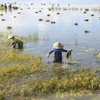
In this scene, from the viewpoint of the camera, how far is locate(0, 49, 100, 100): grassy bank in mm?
9459

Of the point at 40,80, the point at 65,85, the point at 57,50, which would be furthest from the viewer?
the point at 57,50

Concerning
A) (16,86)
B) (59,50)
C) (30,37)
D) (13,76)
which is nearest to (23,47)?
(30,37)

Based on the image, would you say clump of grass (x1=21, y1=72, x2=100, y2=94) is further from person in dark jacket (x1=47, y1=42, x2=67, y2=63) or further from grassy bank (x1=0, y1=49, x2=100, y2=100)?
person in dark jacket (x1=47, y1=42, x2=67, y2=63)

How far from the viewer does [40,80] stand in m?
10.5

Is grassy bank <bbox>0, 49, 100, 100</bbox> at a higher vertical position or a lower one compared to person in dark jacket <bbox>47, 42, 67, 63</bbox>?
lower

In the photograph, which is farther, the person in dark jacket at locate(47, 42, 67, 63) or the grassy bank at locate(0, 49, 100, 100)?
the person in dark jacket at locate(47, 42, 67, 63)

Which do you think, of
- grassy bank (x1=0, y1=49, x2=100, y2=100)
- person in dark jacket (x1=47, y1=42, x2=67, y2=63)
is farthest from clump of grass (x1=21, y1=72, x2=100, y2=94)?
person in dark jacket (x1=47, y1=42, x2=67, y2=63)

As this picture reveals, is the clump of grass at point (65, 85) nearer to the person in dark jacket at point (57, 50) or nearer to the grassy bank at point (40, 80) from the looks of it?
the grassy bank at point (40, 80)

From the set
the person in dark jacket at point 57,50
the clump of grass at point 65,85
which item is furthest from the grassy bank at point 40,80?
the person in dark jacket at point 57,50

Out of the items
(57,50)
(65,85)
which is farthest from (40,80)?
(57,50)

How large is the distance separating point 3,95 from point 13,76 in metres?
1.94

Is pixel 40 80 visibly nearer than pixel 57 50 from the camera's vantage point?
Yes

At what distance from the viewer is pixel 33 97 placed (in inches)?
360

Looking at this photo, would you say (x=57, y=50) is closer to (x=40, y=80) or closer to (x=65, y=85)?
(x=40, y=80)
